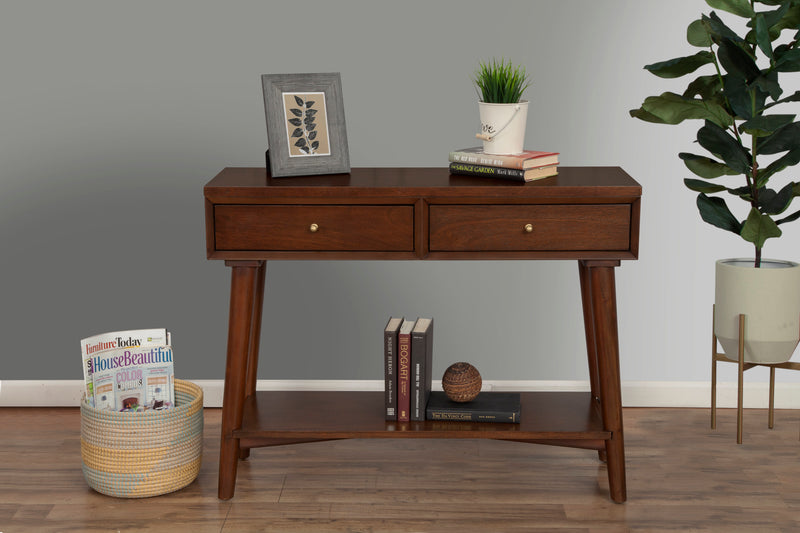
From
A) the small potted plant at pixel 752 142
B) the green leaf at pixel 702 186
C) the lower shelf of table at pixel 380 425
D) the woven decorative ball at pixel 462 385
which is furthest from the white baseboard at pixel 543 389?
the green leaf at pixel 702 186

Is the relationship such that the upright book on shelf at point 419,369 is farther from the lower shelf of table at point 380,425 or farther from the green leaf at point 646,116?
the green leaf at point 646,116

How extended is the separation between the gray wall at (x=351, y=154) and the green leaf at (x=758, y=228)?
364 millimetres

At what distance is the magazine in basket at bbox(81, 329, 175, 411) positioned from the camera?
91.9 inches

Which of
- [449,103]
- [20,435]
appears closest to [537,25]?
[449,103]

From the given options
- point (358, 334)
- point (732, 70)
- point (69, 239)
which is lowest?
point (358, 334)

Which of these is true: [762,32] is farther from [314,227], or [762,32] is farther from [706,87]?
[314,227]

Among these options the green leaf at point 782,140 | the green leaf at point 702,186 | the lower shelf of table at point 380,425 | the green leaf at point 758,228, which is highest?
the green leaf at point 782,140

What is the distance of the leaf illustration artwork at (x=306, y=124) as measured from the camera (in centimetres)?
227

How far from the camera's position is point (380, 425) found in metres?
2.31

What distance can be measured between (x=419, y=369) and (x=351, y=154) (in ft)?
2.62

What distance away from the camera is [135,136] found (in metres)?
2.82

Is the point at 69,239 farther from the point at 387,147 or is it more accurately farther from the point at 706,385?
the point at 706,385

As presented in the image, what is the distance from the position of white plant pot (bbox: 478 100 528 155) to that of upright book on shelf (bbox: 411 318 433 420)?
18.7 inches

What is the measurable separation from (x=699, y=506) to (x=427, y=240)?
91 cm
